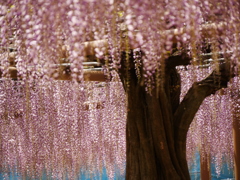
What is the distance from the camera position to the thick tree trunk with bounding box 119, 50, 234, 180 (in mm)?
4504

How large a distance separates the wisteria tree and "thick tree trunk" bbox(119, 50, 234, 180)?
11mm

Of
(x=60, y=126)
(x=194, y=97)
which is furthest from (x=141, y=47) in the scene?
(x=60, y=126)

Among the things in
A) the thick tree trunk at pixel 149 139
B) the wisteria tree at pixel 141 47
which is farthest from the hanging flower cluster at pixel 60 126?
the wisteria tree at pixel 141 47

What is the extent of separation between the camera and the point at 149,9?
2381mm

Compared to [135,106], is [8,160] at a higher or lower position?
lower

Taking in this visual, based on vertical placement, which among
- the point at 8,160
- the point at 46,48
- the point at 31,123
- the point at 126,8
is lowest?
the point at 8,160

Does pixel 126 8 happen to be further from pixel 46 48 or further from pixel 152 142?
pixel 152 142

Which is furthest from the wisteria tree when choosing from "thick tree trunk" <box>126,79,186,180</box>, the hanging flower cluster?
the hanging flower cluster

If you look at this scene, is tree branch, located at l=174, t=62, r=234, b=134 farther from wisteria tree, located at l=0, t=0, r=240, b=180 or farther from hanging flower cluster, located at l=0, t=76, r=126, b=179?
hanging flower cluster, located at l=0, t=76, r=126, b=179

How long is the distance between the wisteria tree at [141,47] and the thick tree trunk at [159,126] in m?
0.01

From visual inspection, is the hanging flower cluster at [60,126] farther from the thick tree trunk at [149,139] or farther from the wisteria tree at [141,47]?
the wisteria tree at [141,47]

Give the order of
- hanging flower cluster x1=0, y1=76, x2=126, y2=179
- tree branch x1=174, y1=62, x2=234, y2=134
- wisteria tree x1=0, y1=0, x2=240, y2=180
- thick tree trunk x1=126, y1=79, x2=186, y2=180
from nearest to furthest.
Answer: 1. wisteria tree x1=0, y1=0, x2=240, y2=180
2. thick tree trunk x1=126, y1=79, x2=186, y2=180
3. tree branch x1=174, y1=62, x2=234, y2=134
4. hanging flower cluster x1=0, y1=76, x2=126, y2=179

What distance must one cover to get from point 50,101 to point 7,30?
337 centimetres

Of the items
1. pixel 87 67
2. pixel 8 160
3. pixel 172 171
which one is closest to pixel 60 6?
pixel 172 171
